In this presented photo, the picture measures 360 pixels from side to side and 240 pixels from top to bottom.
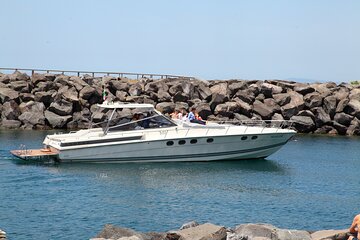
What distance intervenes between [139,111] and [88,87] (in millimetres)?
19354

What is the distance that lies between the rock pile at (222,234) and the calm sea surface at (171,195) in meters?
2.05

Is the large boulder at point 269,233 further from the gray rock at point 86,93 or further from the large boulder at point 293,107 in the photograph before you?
the gray rock at point 86,93

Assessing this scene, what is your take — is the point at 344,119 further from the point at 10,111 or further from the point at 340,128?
the point at 10,111

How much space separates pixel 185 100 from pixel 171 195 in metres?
26.5

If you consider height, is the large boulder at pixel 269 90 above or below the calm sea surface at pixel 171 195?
above

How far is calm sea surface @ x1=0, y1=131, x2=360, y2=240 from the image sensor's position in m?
21.9

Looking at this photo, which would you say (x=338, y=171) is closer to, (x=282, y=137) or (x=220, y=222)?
(x=282, y=137)

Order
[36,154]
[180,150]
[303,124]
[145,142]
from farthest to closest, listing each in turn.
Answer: [303,124] < [180,150] < [145,142] < [36,154]

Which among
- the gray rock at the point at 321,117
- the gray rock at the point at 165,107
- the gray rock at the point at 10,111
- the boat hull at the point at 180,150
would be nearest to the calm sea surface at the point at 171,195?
the boat hull at the point at 180,150

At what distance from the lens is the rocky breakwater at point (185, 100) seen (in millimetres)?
49219

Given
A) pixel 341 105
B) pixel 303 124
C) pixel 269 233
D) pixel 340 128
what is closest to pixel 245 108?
pixel 303 124

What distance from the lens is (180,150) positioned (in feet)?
111

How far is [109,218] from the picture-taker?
22.2 m

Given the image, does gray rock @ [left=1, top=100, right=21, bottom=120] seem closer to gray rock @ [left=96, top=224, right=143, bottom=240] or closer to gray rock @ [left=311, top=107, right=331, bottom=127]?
gray rock @ [left=311, top=107, right=331, bottom=127]
